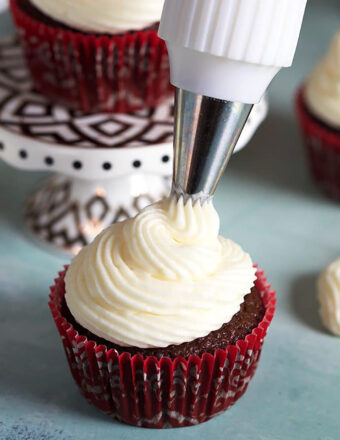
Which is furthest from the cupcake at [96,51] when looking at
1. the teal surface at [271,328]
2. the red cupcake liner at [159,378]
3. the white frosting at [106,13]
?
the red cupcake liner at [159,378]

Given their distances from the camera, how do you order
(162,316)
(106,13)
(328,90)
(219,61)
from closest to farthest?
(219,61), (162,316), (106,13), (328,90)

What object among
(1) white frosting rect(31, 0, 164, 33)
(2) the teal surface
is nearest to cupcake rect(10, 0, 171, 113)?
(1) white frosting rect(31, 0, 164, 33)

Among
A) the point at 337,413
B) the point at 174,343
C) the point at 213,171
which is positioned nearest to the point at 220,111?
the point at 213,171

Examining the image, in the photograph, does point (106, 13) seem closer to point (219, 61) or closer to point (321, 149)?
point (219, 61)

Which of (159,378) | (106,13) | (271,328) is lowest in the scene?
(271,328)

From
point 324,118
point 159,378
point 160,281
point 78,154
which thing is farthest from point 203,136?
point 324,118
